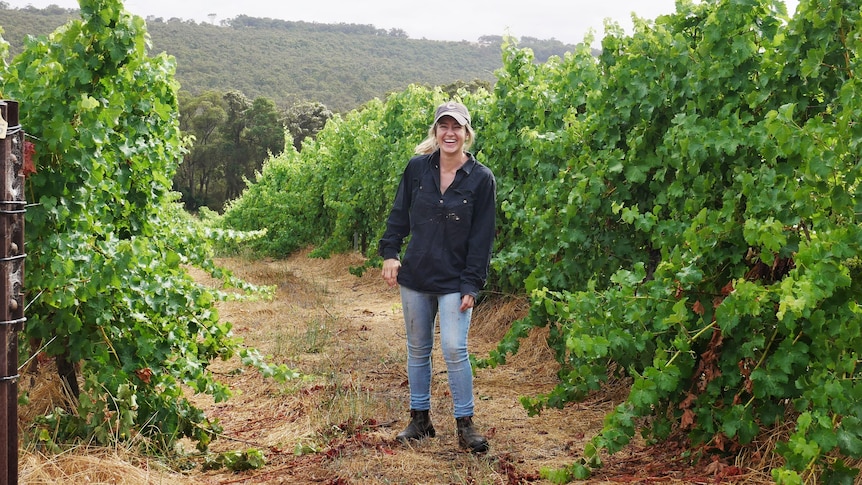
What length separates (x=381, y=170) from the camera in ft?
48.3

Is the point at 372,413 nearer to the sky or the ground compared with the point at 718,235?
nearer to the ground

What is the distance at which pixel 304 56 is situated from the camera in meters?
93.6

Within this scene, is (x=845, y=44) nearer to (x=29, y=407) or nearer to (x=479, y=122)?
(x=29, y=407)

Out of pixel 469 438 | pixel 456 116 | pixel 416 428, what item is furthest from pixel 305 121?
pixel 469 438

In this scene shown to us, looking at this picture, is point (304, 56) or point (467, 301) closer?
point (467, 301)

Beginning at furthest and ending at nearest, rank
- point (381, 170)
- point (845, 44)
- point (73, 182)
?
point (381, 170) < point (73, 182) < point (845, 44)

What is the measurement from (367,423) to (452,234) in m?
1.45

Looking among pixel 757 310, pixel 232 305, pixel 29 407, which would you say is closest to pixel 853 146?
pixel 757 310

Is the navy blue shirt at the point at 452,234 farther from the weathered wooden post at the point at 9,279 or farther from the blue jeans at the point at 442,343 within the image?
the weathered wooden post at the point at 9,279

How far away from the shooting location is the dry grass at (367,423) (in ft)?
13.2

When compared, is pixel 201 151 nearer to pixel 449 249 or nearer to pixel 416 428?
pixel 416 428

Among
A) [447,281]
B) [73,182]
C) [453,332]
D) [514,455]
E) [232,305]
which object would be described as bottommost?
[232,305]

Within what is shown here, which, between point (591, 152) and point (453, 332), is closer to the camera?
point (453, 332)

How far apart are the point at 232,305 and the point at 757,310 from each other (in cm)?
823
